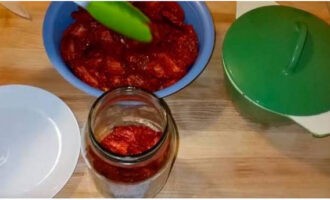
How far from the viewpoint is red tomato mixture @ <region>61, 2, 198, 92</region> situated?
77 cm

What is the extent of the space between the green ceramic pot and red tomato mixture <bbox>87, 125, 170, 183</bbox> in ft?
0.45

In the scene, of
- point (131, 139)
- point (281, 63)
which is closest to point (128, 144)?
point (131, 139)

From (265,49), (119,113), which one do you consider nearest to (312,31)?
(265,49)

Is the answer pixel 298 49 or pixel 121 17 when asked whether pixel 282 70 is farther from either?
pixel 121 17

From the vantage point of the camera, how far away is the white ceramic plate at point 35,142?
72cm

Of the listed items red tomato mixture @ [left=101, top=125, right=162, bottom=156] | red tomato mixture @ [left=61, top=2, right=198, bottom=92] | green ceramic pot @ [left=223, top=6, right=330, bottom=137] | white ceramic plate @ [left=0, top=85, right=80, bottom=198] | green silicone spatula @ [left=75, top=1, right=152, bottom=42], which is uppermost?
green silicone spatula @ [left=75, top=1, right=152, bottom=42]

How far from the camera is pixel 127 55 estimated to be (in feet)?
2.57

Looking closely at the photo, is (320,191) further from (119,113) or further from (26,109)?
(26,109)

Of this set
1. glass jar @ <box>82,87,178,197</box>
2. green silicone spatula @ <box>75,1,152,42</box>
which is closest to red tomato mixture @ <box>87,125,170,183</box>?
glass jar @ <box>82,87,178,197</box>

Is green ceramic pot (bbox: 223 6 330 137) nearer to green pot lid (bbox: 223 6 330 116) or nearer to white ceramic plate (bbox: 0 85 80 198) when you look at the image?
green pot lid (bbox: 223 6 330 116)

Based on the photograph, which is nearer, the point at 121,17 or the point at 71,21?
the point at 121,17

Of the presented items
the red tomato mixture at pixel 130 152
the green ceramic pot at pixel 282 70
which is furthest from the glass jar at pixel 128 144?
the green ceramic pot at pixel 282 70

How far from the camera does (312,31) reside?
2.44 ft

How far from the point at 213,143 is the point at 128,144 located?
0.43 ft
